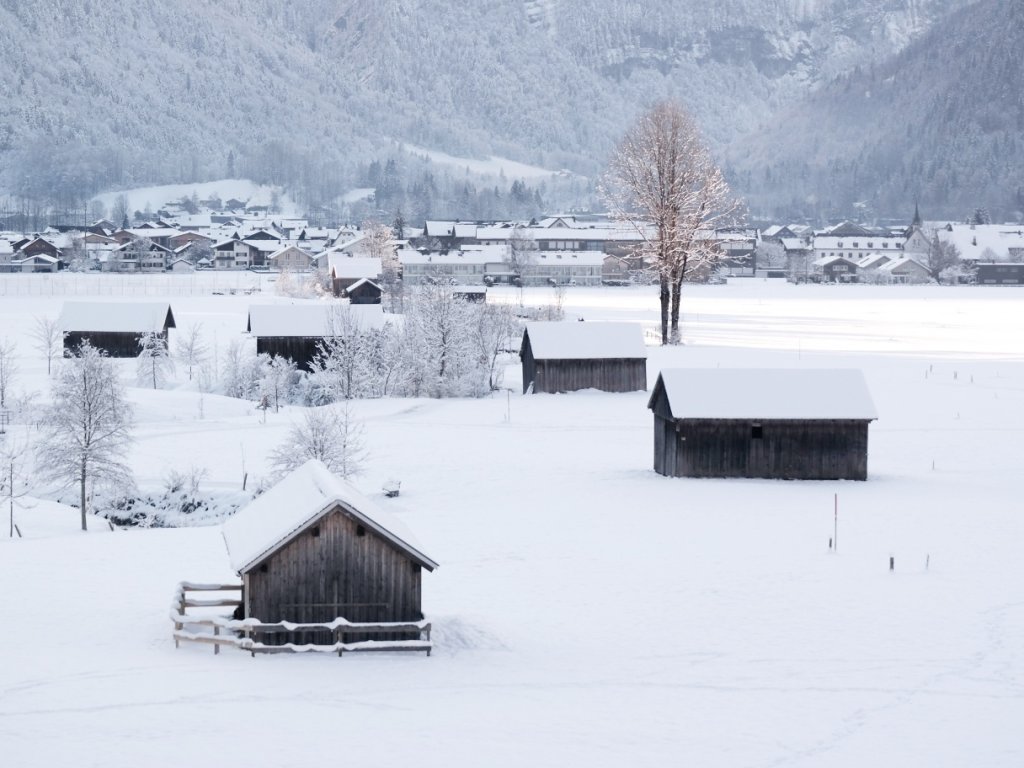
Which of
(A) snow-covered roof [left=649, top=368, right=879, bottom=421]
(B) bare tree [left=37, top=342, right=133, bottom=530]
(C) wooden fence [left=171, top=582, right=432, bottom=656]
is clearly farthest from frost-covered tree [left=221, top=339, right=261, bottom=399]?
(C) wooden fence [left=171, top=582, right=432, bottom=656]

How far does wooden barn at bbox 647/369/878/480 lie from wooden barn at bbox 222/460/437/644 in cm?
1770

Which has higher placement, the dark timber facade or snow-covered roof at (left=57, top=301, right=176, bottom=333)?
snow-covered roof at (left=57, top=301, right=176, bottom=333)

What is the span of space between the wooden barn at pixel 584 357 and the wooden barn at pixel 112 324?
946 inches

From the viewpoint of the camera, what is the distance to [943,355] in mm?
72750

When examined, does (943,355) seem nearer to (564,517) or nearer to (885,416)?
(885,416)

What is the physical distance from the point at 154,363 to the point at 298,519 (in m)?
45.9

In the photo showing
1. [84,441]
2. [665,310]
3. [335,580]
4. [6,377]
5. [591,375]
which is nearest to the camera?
[335,580]

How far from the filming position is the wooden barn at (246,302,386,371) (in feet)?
236

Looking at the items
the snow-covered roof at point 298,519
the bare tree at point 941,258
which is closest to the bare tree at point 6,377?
the snow-covered roof at point 298,519

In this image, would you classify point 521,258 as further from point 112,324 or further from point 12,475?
point 12,475

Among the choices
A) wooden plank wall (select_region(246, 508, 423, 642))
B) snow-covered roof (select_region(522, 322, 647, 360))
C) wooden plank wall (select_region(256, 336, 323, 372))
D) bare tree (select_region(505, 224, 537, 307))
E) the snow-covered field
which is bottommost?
the snow-covered field

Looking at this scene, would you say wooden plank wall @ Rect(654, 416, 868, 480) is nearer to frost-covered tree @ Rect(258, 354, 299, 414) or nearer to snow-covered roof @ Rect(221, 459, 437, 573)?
snow-covered roof @ Rect(221, 459, 437, 573)

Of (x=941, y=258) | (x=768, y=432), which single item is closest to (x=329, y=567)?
(x=768, y=432)

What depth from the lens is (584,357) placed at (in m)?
61.2
